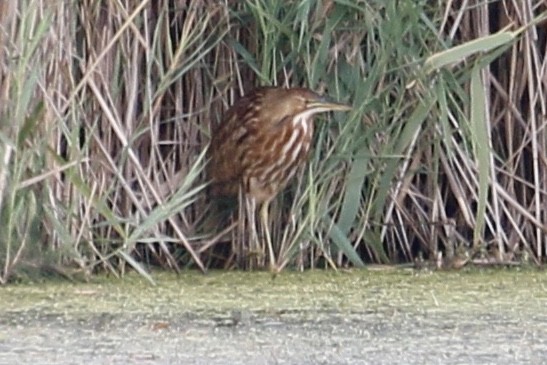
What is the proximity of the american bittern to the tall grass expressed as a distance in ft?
0.13

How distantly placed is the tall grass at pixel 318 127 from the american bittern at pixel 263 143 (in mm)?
40

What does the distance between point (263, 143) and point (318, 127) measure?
0.46 feet

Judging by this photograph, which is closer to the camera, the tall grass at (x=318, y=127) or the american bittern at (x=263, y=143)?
the tall grass at (x=318, y=127)

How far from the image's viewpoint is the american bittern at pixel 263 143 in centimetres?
337

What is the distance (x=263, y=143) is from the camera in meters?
3.58

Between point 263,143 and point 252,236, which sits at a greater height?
point 263,143

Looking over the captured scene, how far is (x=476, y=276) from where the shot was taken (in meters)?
3.24

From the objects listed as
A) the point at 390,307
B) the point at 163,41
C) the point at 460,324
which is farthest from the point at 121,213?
the point at 460,324

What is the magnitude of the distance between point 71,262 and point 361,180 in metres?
0.68

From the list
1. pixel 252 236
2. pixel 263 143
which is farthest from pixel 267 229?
pixel 263 143

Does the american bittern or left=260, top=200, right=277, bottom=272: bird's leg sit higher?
the american bittern

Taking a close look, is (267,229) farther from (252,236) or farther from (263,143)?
(263,143)

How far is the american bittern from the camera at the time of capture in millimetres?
3367

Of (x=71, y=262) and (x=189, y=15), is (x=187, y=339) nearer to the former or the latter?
(x=71, y=262)
